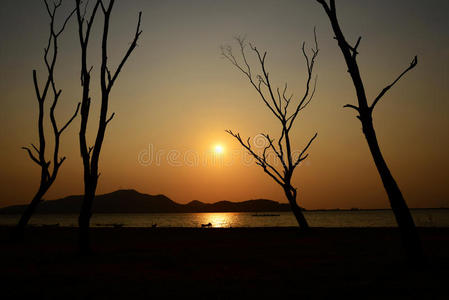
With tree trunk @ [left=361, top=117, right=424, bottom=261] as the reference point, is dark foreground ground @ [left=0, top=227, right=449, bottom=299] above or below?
below

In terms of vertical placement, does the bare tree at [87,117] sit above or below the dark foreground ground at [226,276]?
above

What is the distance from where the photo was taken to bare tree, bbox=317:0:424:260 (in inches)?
336

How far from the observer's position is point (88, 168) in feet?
39.3

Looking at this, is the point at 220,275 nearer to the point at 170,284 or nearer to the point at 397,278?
the point at 170,284

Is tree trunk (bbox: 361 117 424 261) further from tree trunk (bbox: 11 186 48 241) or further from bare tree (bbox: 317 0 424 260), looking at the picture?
tree trunk (bbox: 11 186 48 241)

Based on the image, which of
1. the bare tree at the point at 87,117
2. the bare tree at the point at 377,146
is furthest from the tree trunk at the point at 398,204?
the bare tree at the point at 87,117

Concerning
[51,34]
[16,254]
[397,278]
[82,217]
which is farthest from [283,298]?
[51,34]

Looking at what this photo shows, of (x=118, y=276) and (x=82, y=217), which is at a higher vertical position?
(x=82, y=217)

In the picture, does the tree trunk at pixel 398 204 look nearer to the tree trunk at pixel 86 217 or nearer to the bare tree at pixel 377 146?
the bare tree at pixel 377 146

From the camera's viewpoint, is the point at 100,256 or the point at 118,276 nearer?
the point at 118,276

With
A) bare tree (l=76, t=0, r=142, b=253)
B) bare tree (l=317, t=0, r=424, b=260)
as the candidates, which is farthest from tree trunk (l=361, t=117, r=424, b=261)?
bare tree (l=76, t=0, r=142, b=253)

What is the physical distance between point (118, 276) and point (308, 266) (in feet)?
13.5

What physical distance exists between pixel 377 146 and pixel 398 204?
1409 mm

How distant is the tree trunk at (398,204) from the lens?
8.45 m
